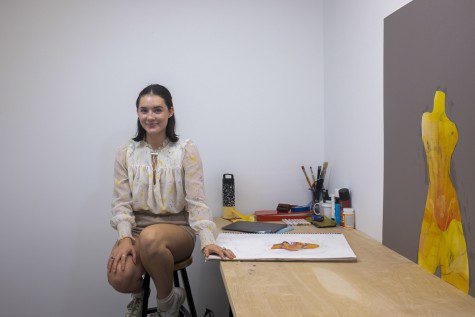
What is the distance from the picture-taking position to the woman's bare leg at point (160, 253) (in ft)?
5.15

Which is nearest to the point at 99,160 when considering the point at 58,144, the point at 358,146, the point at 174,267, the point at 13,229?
the point at 58,144

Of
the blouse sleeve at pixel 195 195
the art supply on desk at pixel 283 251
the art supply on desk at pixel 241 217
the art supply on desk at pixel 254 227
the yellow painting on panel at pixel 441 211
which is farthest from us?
the art supply on desk at pixel 241 217

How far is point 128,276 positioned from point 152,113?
72 cm

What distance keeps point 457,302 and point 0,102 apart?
93.5 inches

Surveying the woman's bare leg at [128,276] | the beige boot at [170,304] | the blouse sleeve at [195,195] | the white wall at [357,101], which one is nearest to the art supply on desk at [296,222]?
the white wall at [357,101]

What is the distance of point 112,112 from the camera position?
2.37 meters

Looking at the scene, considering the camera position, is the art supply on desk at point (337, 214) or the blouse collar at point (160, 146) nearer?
the blouse collar at point (160, 146)

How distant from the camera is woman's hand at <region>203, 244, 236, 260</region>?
1503 mm

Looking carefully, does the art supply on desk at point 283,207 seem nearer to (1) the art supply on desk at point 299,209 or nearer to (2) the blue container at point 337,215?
(1) the art supply on desk at point 299,209

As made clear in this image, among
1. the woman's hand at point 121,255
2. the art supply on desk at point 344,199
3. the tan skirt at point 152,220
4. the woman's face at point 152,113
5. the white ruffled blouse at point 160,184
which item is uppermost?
the woman's face at point 152,113

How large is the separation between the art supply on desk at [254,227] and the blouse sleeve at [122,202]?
0.50m

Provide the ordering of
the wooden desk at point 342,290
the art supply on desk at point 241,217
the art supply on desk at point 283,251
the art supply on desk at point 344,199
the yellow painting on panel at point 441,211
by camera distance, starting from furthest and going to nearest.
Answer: the art supply on desk at point 241,217
the art supply on desk at point 344,199
the art supply on desk at point 283,251
the yellow painting on panel at point 441,211
the wooden desk at point 342,290

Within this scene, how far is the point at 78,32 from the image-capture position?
91.5 inches

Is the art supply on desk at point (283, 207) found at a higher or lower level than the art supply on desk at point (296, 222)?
higher
